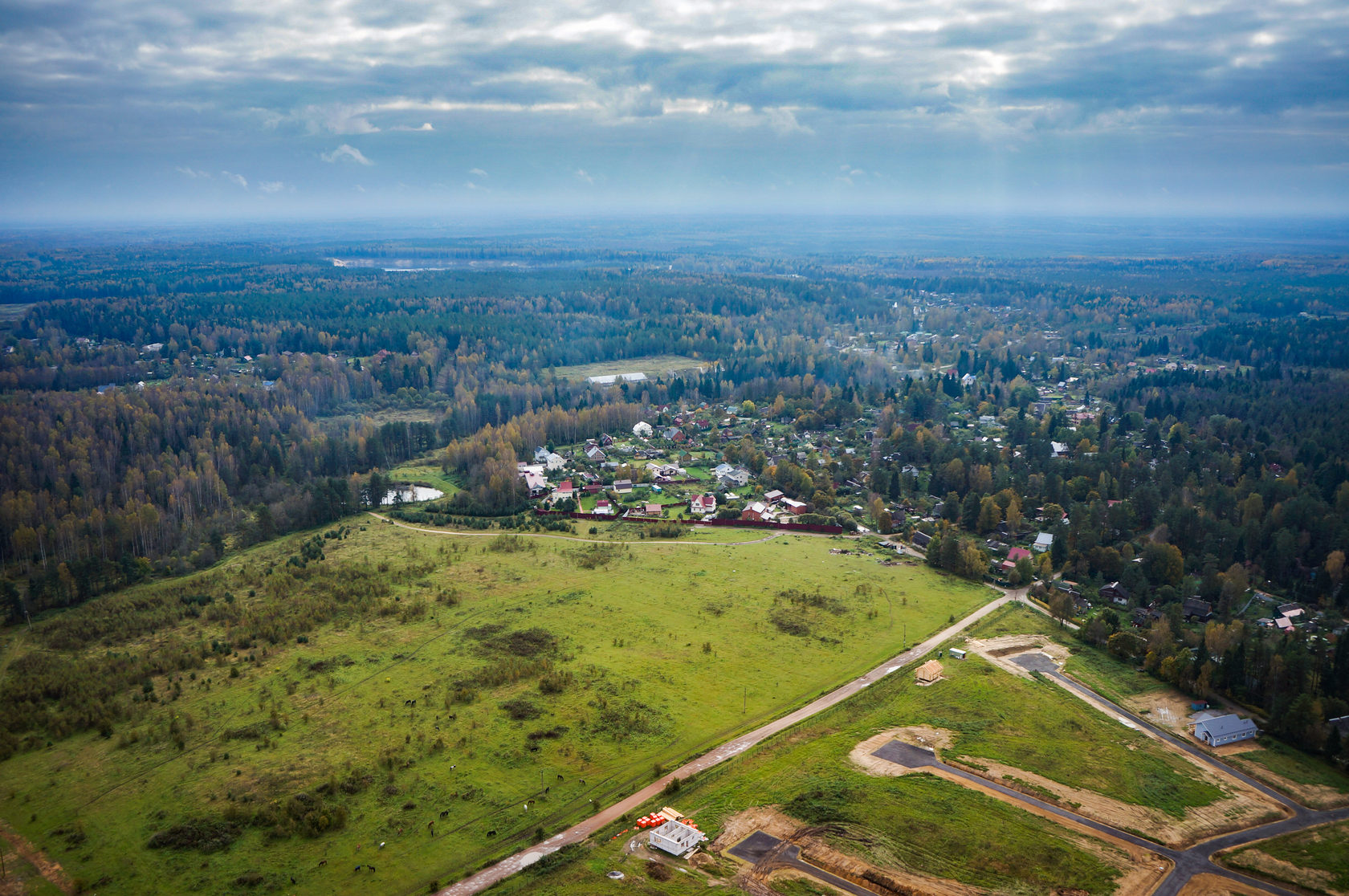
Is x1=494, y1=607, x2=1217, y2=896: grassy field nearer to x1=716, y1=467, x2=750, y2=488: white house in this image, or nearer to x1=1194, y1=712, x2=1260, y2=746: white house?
x1=1194, y1=712, x2=1260, y2=746: white house

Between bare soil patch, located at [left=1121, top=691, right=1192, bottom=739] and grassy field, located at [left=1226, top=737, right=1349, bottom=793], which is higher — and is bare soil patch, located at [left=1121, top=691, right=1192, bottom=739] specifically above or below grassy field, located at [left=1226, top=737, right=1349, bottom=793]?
above

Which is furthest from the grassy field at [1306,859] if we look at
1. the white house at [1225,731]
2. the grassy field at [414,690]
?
the grassy field at [414,690]

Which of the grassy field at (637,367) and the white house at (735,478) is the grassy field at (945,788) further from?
the grassy field at (637,367)

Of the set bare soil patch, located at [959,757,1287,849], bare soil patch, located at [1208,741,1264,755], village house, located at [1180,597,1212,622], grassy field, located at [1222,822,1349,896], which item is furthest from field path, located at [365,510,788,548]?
grassy field, located at [1222,822,1349,896]

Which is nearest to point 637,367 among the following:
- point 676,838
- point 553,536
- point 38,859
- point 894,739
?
point 553,536

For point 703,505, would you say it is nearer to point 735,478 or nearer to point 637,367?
point 735,478

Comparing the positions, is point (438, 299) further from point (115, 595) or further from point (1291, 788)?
point (1291, 788)

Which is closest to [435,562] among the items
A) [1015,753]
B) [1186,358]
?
[1015,753]
